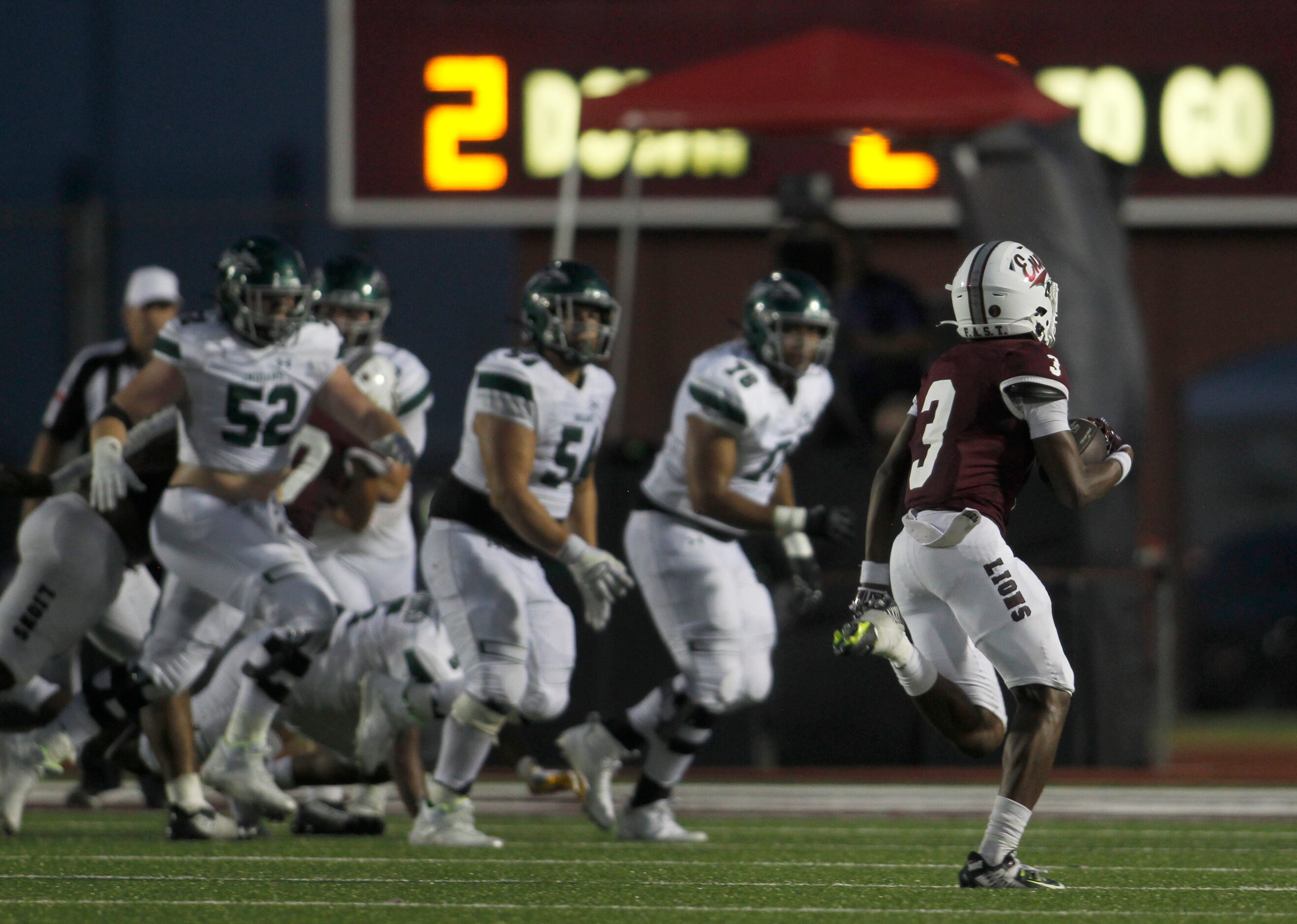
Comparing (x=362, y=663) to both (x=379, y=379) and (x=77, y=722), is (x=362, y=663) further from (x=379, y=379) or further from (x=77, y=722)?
(x=379, y=379)

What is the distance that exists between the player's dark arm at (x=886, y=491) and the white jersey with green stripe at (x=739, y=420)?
1610 millimetres

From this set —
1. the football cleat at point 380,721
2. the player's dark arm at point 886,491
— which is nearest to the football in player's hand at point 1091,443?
the player's dark arm at point 886,491

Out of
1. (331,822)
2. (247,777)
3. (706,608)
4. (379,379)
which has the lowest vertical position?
(331,822)

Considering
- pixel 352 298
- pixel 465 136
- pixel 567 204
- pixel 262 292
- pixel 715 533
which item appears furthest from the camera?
pixel 465 136

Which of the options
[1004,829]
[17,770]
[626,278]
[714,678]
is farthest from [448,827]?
[626,278]

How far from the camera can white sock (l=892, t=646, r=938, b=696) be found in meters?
5.50

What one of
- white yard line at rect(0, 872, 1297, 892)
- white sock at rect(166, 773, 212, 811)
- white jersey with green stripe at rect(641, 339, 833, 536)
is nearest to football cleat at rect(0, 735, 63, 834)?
white sock at rect(166, 773, 212, 811)

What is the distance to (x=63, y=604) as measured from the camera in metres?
6.87

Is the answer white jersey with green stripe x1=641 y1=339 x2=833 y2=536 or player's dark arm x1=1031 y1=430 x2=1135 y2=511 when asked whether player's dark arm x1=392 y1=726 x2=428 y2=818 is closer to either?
white jersey with green stripe x1=641 y1=339 x2=833 y2=536

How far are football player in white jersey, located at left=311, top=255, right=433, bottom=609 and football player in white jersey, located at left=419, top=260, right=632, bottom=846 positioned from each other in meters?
0.62

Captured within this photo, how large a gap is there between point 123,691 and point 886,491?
2478 millimetres

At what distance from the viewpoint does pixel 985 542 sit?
17.6 feet

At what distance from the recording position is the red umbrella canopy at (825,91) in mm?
10500

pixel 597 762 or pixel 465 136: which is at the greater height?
pixel 465 136
